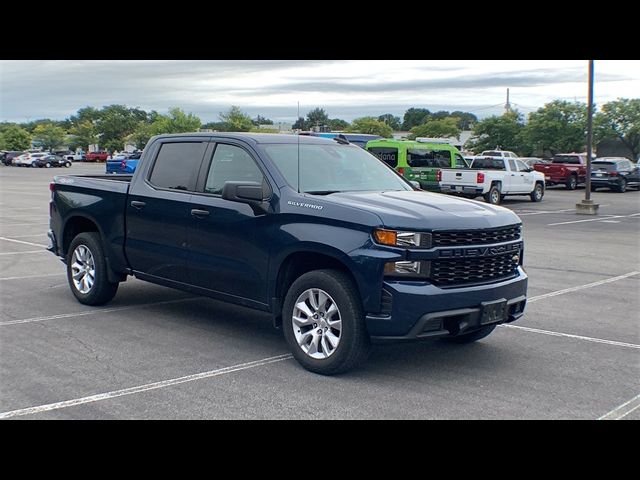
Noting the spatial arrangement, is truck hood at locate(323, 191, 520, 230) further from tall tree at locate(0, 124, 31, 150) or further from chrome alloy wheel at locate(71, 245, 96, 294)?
tall tree at locate(0, 124, 31, 150)

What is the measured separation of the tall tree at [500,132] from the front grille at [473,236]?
6523 cm

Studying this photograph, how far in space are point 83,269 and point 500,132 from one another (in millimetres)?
65895

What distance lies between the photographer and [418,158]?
25953 millimetres

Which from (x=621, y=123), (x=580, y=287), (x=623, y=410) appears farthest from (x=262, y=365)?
(x=621, y=123)

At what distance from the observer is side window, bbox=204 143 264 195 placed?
6.89 meters

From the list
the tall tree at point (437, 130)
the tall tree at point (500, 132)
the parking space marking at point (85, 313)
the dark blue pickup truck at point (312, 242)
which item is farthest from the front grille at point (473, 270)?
the tall tree at point (437, 130)

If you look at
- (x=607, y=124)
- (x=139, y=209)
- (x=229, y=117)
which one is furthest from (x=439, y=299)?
(x=229, y=117)

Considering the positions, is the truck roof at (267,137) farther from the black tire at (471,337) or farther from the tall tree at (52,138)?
the tall tree at (52,138)

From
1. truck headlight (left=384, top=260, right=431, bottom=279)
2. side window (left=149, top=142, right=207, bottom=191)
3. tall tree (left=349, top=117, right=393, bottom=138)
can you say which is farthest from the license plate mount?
tall tree (left=349, top=117, right=393, bottom=138)

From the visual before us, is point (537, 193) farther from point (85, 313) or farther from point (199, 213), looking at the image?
point (199, 213)

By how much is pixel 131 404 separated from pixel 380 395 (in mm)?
1808

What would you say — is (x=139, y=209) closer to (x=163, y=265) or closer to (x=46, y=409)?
(x=163, y=265)

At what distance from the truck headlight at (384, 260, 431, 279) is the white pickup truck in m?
20.7
